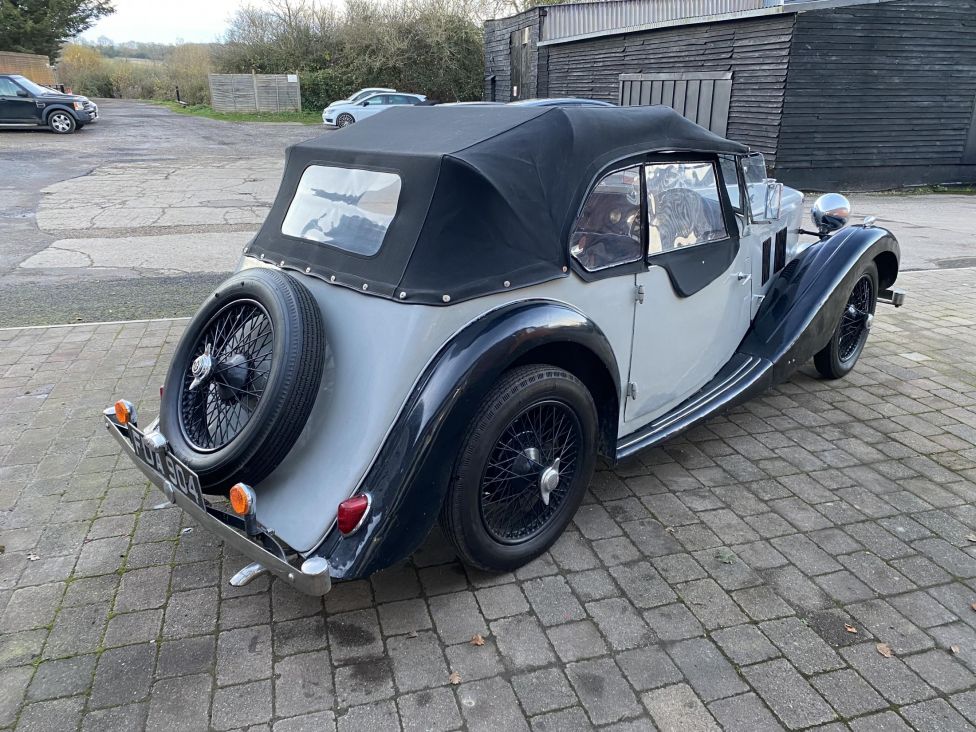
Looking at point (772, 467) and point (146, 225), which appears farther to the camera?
point (146, 225)

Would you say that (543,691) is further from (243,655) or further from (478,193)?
(478,193)

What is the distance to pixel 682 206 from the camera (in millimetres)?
3504

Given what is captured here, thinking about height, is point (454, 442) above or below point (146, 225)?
above

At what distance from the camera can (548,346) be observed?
285 cm

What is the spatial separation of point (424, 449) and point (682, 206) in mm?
1943

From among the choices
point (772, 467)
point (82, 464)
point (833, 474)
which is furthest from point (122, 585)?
point (833, 474)

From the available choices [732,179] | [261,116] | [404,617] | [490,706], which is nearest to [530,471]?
[404,617]

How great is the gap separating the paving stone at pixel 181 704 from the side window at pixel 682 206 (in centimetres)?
256

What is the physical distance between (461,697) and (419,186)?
→ 189cm

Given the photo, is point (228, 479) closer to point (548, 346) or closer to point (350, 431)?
point (350, 431)

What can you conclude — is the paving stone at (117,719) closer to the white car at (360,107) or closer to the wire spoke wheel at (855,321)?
the wire spoke wheel at (855,321)

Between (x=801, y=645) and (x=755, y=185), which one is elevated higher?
(x=755, y=185)

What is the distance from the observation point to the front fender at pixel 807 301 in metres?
4.09

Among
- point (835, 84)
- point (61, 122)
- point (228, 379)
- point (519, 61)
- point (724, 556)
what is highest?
point (519, 61)
